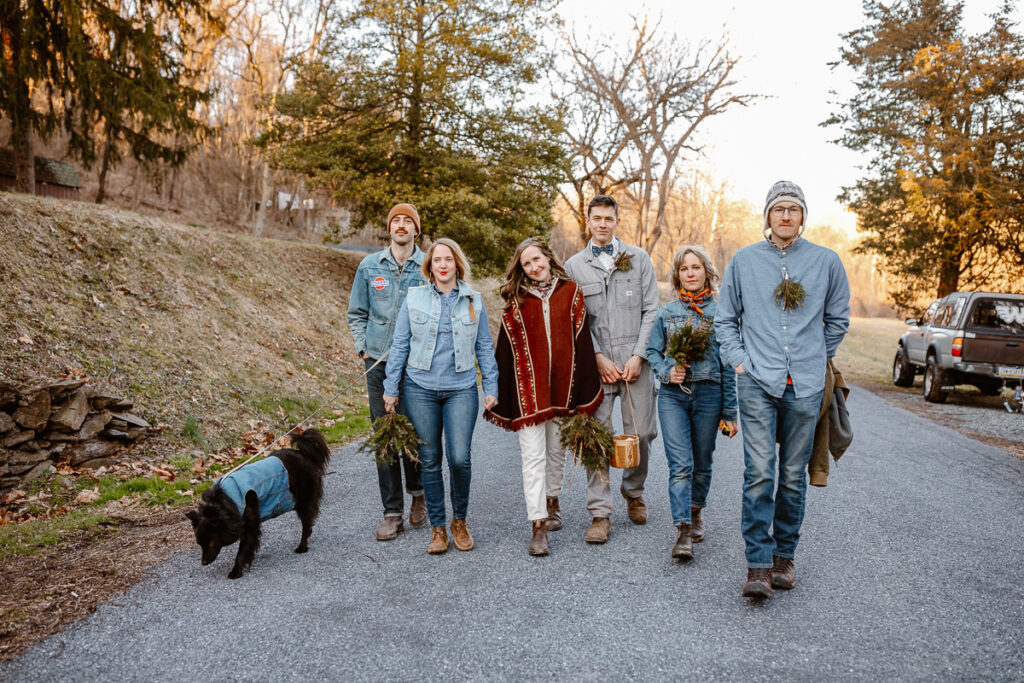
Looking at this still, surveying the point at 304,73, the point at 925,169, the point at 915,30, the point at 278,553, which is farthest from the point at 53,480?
the point at 915,30

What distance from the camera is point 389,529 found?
4.68 metres

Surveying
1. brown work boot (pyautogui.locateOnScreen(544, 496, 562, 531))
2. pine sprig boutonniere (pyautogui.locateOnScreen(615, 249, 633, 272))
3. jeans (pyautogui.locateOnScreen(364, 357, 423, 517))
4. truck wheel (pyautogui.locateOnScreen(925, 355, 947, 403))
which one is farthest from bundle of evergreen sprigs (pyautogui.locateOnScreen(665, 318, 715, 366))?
truck wheel (pyautogui.locateOnScreen(925, 355, 947, 403))

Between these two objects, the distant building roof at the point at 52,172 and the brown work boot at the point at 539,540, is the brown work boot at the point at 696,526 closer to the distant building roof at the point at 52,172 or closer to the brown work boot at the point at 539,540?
the brown work boot at the point at 539,540

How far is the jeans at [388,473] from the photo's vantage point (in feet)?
15.6

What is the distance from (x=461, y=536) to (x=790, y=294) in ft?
8.49

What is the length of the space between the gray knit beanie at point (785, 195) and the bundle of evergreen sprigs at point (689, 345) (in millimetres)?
851

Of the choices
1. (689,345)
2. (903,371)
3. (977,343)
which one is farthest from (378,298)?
(903,371)

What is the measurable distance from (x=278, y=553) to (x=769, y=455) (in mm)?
3172

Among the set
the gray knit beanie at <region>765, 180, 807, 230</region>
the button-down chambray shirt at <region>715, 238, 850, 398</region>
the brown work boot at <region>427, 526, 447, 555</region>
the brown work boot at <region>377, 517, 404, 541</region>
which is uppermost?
the gray knit beanie at <region>765, 180, 807, 230</region>

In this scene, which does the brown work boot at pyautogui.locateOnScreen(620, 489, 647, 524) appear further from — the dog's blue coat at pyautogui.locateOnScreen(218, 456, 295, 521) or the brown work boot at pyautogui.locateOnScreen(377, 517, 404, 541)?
the dog's blue coat at pyautogui.locateOnScreen(218, 456, 295, 521)

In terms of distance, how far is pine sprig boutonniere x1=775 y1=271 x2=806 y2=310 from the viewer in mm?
3705

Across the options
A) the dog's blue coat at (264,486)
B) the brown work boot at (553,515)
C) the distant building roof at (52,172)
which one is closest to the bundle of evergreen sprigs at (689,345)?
the brown work boot at (553,515)

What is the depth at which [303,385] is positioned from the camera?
1034 centimetres

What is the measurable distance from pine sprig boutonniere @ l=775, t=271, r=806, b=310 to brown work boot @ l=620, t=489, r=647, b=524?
2.02m
